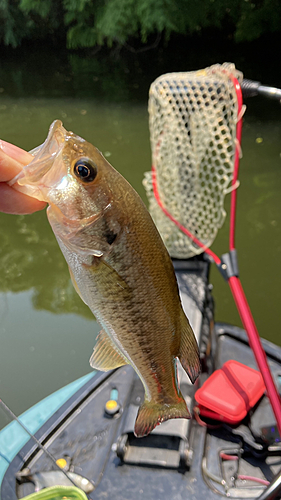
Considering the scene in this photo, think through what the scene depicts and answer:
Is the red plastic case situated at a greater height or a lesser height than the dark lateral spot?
lesser

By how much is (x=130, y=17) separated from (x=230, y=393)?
1143cm

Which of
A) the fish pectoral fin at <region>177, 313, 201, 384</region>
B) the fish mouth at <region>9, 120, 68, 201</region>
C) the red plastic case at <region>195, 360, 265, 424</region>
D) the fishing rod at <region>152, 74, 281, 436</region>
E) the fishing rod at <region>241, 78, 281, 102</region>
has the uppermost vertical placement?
the fish mouth at <region>9, 120, 68, 201</region>

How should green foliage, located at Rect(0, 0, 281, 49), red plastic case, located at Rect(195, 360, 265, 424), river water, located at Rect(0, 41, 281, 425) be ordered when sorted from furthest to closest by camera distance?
green foliage, located at Rect(0, 0, 281, 49), river water, located at Rect(0, 41, 281, 425), red plastic case, located at Rect(195, 360, 265, 424)

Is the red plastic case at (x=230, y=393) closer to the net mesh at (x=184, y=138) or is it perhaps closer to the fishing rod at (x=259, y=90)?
the net mesh at (x=184, y=138)

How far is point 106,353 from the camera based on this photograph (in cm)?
64

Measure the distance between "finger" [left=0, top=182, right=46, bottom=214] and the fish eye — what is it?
182mm

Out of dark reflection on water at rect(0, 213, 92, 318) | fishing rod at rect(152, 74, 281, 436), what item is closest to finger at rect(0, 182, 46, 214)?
fishing rod at rect(152, 74, 281, 436)

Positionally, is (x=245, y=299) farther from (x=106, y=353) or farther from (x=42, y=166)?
(x=42, y=166)

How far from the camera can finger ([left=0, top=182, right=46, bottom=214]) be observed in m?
0.73

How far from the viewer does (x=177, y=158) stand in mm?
2215

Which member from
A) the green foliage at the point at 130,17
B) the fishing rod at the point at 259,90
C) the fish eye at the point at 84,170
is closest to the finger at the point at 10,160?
the fish eye at the point at 84,170

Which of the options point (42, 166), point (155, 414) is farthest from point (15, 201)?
point (155, 414)

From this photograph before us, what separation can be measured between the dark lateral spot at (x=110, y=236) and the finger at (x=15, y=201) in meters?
0.23

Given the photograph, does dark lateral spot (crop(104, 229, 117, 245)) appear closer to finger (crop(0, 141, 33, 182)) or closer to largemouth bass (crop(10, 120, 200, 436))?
largemouth bass (crop(10, 120, 200, 436))
